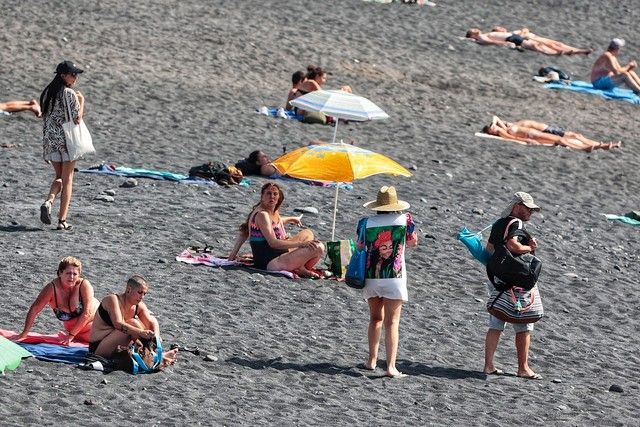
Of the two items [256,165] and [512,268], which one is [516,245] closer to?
[512,268]

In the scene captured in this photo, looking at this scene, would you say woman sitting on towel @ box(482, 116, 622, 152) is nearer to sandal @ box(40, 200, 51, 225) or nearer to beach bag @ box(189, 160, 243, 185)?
beach bag @ box(189, 160, 243, 185)

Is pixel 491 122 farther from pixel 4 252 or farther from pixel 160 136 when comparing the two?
pixel 4 252

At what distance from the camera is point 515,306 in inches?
451

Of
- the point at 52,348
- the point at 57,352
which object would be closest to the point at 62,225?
the point at 52,348

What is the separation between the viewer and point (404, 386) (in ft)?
35.9

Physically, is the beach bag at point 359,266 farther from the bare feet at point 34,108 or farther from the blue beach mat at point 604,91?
the blue beach mat at point 604,91

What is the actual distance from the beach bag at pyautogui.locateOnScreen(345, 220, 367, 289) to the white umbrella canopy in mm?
3146

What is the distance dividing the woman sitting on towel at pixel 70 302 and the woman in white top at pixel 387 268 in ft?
6.73

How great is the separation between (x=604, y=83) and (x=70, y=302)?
15.4 m

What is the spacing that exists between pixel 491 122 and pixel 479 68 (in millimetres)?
3323

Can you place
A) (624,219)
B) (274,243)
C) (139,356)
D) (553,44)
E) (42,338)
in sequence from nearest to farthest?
(139,356) < (42,338) < (274,243) < (624,219) < (553,44)

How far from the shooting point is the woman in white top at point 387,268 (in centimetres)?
1113

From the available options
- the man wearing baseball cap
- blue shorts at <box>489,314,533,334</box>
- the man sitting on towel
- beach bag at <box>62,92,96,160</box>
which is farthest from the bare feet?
the man sitting on towel

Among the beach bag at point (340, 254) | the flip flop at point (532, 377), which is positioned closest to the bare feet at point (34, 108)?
the beach bag at point (340, 254)
